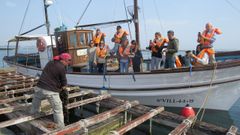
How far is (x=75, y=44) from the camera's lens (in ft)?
35.9

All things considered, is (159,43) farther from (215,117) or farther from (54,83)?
(54,83)

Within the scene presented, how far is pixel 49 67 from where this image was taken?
4922mm

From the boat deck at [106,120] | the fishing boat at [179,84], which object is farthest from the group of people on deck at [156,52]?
the boat deck at [106,120]

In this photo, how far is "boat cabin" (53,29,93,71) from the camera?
35.3 ft

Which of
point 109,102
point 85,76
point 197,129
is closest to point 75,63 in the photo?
point 85,76

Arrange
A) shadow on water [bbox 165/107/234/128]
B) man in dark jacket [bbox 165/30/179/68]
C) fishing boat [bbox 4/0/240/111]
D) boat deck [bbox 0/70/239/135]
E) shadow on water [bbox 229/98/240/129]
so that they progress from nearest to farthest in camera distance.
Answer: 1. boat deck [bbox 0/70/239/135]
2. fishing boat [bbox 4/0/240/111]
3. man in dark jacket [bbox 165/30/179/68]
4. shadow on water [bbox 165/107/234/128]
5. shadow on water [bbox 229/98/240/129]

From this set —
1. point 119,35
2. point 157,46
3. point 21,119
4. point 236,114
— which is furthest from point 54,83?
point 236,114

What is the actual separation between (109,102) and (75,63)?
506 cm

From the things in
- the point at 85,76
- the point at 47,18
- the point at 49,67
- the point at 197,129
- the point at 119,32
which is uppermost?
the point at 47,18

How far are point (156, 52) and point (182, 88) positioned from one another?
76.5 inches

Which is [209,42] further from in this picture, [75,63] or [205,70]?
[75,63]

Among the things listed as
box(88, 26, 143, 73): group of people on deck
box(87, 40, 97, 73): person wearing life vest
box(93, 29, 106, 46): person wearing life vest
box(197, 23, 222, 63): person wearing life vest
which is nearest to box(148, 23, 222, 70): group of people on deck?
box(197, 23, 222, 63): person wearing life vest

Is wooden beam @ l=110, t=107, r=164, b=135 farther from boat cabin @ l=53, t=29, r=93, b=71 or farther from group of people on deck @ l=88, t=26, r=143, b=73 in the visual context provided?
boat cabin @ l=53, t=29, r=93, b=71

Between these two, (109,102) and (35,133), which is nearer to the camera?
(35,133)
